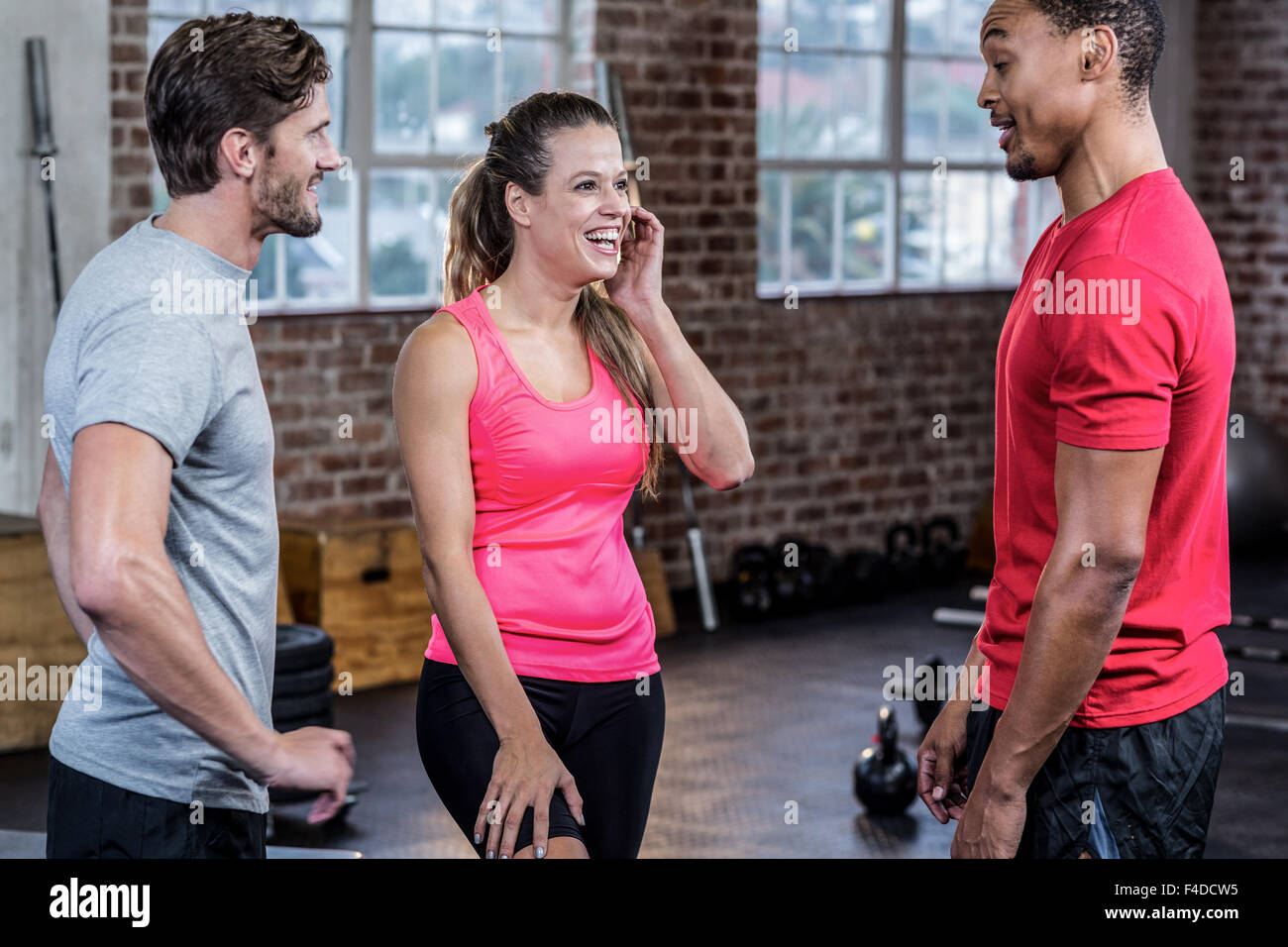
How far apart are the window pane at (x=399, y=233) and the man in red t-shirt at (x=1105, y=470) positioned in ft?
15.2

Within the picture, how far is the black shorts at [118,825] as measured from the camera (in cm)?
161

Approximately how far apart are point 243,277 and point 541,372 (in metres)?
0.52

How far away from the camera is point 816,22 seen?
24.2 feet

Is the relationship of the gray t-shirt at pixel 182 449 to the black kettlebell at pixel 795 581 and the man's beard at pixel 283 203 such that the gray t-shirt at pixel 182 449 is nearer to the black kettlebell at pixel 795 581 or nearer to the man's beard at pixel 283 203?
the man's beard at pixel 283 203

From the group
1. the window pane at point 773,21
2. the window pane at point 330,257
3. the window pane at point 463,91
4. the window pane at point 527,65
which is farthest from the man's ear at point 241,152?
the window pane at point 773,21

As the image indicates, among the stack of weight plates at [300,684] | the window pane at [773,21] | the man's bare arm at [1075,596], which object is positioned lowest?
the stack of weight plates at [300,684]

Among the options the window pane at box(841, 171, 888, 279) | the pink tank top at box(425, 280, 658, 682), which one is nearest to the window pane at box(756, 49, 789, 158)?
the window pane at box(841, 171, 888, 279)

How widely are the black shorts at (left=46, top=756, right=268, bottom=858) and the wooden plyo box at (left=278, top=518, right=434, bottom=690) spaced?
3.58 metres

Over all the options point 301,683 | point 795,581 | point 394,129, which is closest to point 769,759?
point 301,683

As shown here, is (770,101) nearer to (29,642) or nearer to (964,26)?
(964,26)

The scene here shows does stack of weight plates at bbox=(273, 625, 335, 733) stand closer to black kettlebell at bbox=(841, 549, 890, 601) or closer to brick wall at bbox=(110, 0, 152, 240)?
brick wall at bbox=(110, 0, 152, 240)

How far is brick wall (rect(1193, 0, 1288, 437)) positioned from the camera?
29.1 ft

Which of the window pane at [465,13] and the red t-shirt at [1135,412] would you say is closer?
the red t-shirt at [1135,412]

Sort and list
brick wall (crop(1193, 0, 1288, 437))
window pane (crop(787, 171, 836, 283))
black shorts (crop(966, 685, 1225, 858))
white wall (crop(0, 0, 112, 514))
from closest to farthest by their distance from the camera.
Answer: black shorts (crop(966, 685, 1225, 858)) → white wall (crop(0, 0, 112, 514)) → window pane (crop(787, 171, 836, 283)) → brick wall (crop(1193, 0, 1288, 437))
